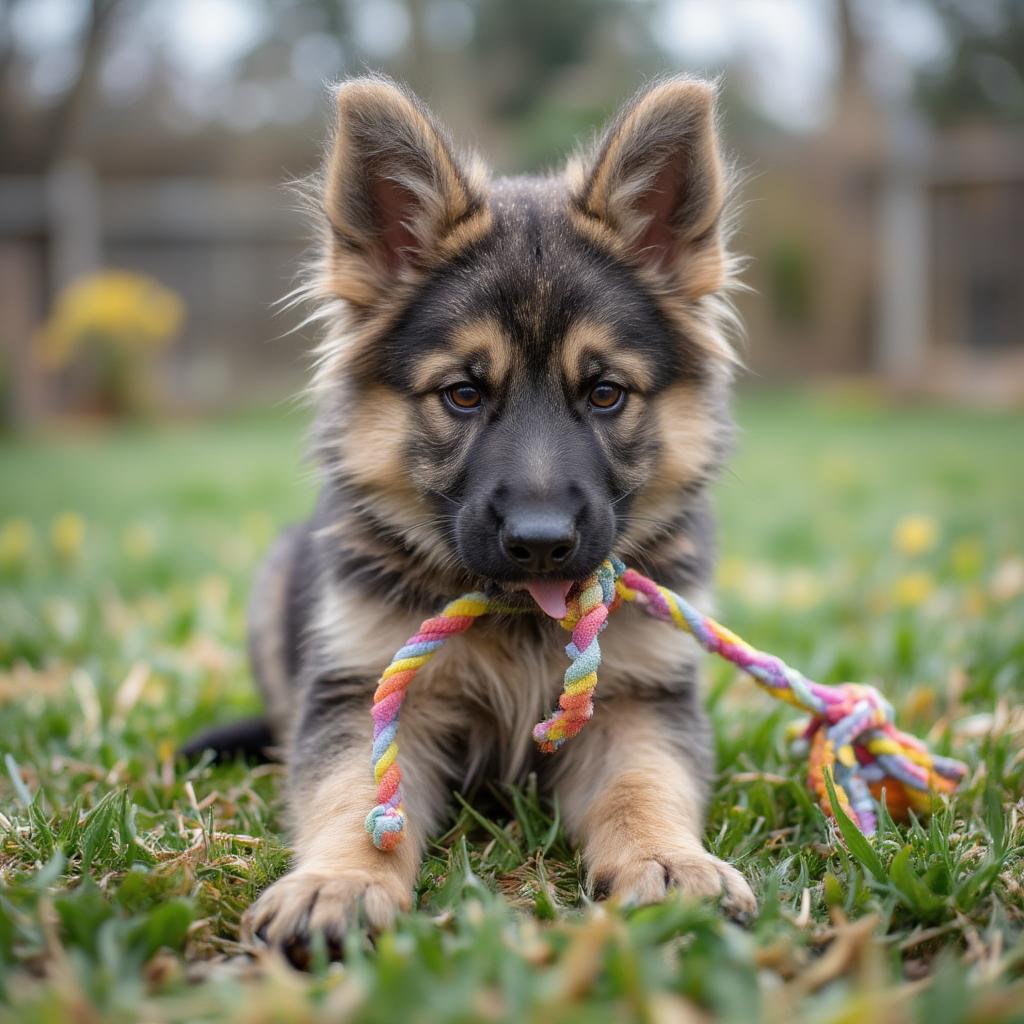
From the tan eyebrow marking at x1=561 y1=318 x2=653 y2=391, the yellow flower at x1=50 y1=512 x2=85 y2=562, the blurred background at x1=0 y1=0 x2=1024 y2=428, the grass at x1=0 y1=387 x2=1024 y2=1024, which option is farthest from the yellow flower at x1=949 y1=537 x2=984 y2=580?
the blurred background at x1=0 y1=0 x2=1024 y2=428

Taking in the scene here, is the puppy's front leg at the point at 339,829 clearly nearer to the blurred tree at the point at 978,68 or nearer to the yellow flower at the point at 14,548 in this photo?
the yellow flower at the point at 14,548

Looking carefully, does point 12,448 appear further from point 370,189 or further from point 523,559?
point 523,559

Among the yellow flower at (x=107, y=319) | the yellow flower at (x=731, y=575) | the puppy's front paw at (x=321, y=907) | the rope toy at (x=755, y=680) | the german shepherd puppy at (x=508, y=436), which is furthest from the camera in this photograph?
the yellow flower at (x=107, y=319)

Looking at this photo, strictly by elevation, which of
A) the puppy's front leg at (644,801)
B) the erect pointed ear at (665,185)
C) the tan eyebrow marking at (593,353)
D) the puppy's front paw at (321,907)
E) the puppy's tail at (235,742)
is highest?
the erect pointed ear at (665,185)

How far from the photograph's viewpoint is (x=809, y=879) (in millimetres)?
2383

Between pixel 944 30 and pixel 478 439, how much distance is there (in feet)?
72.8

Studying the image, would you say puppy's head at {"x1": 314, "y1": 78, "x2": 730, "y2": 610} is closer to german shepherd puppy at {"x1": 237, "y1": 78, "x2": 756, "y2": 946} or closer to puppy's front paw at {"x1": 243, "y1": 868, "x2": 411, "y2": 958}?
german shepherd puppy at {"x1": 237, "y1": 78, "x2": 756, "y2": 946}

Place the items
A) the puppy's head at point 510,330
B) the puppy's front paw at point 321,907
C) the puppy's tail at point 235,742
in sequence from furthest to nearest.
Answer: the puppy's tail at point 235,742, the puppy's head at point 510,330, the puppy's front paw at point 321,907

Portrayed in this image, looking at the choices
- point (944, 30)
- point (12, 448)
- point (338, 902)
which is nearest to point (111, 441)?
point (12, 448)

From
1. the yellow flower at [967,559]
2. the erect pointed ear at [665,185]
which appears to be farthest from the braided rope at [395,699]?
the yellow flower at [967,559]

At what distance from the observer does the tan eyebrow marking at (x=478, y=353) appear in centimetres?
279

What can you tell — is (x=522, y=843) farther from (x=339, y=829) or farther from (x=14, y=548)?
(x=14, y=548)

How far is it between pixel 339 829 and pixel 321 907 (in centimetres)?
35

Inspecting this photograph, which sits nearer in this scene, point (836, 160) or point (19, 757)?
point (19, 757)
